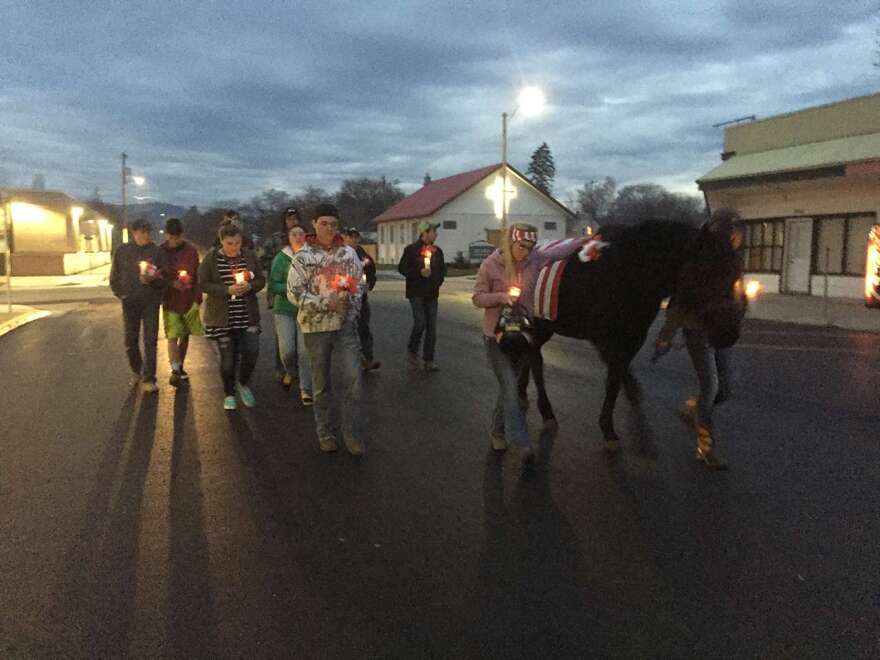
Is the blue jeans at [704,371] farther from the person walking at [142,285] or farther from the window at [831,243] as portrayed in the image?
the window at [831,243]

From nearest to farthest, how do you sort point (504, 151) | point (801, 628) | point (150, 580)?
point (801, 628) → point (150, 580) → point (504, 151)

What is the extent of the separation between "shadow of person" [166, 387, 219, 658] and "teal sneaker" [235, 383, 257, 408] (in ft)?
4.38

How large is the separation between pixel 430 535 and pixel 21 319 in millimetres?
15629

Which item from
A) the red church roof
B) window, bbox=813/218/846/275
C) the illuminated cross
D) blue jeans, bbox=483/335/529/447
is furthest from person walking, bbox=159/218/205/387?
the illuminated cross

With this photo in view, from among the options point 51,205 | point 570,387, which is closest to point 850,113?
point 570,387

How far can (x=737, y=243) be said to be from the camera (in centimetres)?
516

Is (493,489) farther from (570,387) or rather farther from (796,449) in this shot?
(570,387)

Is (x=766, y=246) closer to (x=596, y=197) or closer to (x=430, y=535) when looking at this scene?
(x=430, y=535)

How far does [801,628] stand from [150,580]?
3.01 m

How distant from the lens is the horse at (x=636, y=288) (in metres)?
5.10

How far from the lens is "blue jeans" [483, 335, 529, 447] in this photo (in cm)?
546

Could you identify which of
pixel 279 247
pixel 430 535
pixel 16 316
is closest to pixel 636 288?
pixel 430 535

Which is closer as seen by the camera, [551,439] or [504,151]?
[551,439]

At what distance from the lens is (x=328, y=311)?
18.9 feet
